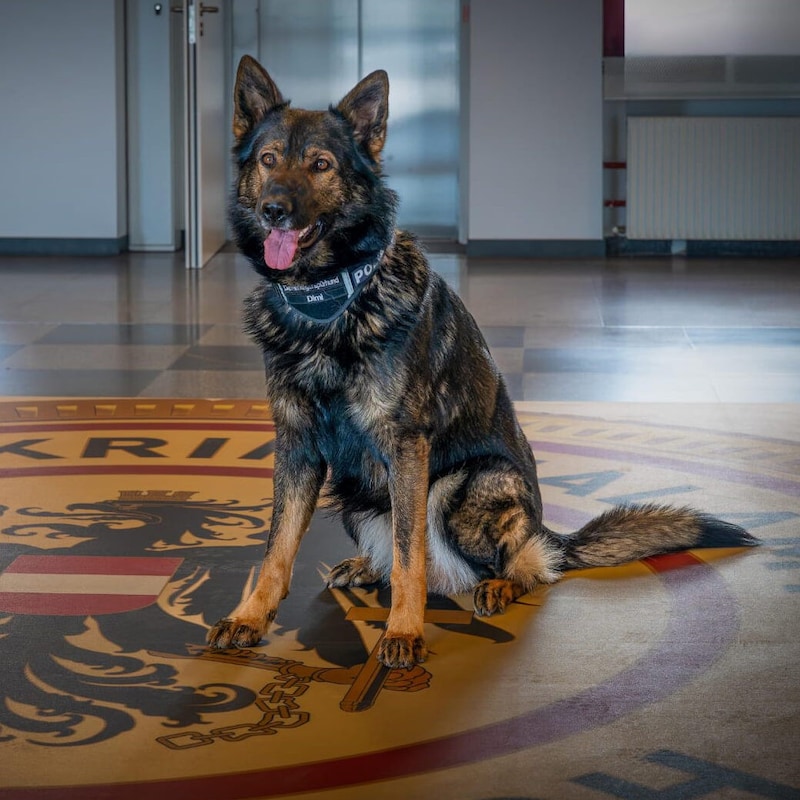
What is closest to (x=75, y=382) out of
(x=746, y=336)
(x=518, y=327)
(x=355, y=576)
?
(x=518, y=327)

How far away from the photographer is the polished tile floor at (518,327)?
632cm

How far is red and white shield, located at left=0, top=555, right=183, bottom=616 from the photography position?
3359 mm

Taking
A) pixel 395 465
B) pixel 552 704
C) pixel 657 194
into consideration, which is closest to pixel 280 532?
pixel 395 465

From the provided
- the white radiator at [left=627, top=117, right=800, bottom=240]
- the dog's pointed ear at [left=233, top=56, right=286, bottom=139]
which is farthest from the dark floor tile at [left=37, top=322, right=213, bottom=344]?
the white radiator at [left=627, top=117, right=800, bottom=240]

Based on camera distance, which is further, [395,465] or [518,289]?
[518,289]

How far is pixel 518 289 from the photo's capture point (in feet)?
31.8

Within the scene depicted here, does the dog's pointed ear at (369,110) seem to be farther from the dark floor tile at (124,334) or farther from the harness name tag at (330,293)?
the dark floor tile at (124,334)

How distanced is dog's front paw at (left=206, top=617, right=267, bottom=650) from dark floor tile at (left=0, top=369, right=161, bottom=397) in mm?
3053

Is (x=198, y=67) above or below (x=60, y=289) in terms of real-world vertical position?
above

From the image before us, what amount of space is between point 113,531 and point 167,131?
333 inches

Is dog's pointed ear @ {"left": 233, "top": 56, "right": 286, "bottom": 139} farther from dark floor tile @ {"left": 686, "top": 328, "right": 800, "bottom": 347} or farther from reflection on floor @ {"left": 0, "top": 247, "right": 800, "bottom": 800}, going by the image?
dark floor tile @ {"left": 686, "top": 328, "right": 800, "bottom": 347}

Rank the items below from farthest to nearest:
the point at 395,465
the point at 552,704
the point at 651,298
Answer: the point at 651,298 → the point at 395,465 → the point at 552,704

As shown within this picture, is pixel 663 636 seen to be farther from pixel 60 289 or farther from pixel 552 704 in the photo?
pixel 60 289

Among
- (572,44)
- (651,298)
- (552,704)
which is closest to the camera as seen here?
(552,704)
